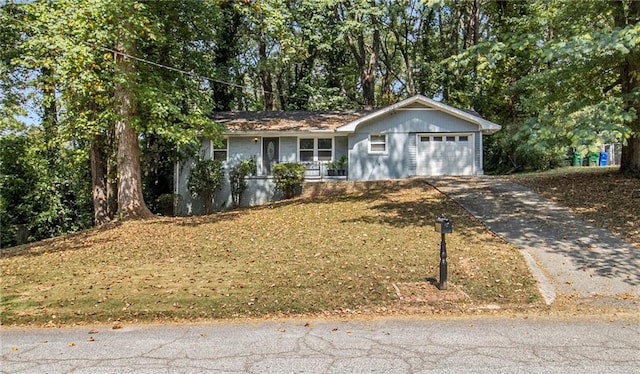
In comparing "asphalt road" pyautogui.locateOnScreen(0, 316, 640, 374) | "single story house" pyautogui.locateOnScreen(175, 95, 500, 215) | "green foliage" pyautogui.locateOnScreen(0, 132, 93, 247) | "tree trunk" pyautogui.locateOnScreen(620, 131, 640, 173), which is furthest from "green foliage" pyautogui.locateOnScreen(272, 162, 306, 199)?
"asphalt road" pyautogui.locateOnScreen(0, 316, 640, 374)

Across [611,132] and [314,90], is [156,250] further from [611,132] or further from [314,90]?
[314,90]

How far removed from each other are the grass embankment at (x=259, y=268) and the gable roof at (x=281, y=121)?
6.80m

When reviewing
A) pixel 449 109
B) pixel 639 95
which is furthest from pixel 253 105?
pixel 639 95

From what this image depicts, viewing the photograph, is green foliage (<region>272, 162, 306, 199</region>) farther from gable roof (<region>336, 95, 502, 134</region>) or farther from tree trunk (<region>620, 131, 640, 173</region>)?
tree trunk (<region>620, 131, 640, 173</region>)

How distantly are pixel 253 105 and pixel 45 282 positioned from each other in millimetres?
23644

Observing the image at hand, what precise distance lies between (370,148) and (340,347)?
15611 mm

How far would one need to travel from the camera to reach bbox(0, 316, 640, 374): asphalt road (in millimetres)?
4160

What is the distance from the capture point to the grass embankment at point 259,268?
6.24 m

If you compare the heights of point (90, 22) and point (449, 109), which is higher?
point (90, 22)

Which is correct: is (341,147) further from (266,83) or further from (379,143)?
(266,83)

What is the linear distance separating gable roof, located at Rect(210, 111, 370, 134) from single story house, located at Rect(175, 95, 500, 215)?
0.22 ft

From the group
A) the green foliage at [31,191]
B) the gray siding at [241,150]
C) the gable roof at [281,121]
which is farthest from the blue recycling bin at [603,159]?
the green foliage at [31,191]

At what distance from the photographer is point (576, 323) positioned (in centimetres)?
552

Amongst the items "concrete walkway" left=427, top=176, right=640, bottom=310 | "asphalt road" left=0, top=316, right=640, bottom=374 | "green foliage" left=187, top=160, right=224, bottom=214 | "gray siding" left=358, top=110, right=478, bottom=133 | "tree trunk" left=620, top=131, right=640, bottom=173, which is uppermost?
"gray siding" left=358, top=110, right=478, bottom=133
